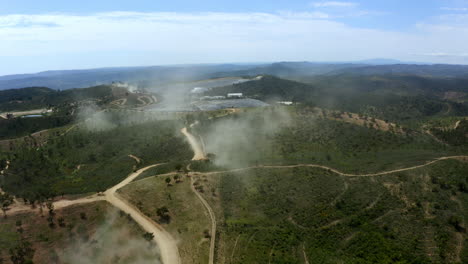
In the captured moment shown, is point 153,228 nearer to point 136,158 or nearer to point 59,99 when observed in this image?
point 136,158

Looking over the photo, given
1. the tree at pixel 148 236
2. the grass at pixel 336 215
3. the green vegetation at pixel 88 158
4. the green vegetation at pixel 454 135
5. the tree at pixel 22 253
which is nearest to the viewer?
the tree at pixel 22 253

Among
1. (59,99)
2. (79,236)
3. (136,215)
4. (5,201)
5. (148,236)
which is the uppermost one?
(59,99)

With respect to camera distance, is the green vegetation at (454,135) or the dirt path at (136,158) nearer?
the dirt path at (136,158)

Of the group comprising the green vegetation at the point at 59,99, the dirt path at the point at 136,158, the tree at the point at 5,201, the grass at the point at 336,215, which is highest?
the green vegetation at the point at 59,99

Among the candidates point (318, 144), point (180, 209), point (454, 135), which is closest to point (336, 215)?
point (180, 209)

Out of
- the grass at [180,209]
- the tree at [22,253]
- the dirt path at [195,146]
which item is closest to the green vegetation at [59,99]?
the dirt path at [195,146]

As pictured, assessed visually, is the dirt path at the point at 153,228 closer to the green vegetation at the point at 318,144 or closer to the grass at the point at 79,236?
the grass at the point at 79,236

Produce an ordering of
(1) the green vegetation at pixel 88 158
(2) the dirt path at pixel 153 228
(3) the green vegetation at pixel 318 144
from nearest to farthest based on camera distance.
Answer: (2) the dirt path at pixel 153 228
(1) the green vegetation at pixel 88 158
(3) the green vegetation at pixel 318 144
